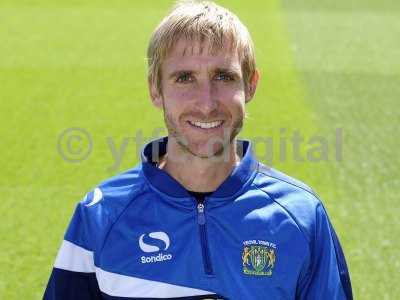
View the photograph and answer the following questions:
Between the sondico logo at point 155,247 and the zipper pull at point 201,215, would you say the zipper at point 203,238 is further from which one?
the sondico logo at point 155,247

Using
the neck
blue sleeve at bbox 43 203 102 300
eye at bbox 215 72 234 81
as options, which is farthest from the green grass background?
eye at bbox 215 72 234 81

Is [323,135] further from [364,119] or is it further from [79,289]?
[79,289]

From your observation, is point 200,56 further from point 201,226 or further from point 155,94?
point 201,226

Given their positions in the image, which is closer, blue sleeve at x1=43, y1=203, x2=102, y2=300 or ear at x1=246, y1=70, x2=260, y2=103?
blue sleeve at x1=43, y1=203, x2=102, y2=300

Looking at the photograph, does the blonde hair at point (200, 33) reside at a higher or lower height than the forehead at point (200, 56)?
higher

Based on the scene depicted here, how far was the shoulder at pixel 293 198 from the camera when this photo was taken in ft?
6.46

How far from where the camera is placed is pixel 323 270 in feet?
6.35

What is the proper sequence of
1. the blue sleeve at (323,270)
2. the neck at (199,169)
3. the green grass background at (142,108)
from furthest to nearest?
the green grass background at (142,108), the neck at (199,169), the blue sleeve at (323,270)

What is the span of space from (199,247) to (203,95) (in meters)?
0.44

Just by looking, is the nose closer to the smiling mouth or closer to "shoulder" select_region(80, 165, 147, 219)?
the smiling mouth

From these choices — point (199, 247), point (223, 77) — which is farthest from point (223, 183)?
point (223, 77)

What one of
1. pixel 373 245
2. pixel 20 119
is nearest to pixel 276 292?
pixel 373 245

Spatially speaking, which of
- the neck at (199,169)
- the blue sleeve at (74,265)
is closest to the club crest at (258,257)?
the neck at (199,169)

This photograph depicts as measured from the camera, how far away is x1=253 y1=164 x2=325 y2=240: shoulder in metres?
1.97
